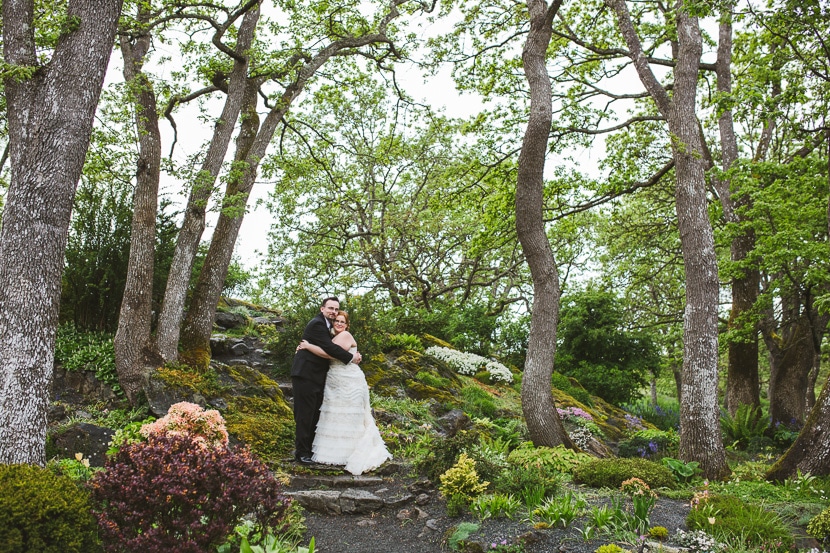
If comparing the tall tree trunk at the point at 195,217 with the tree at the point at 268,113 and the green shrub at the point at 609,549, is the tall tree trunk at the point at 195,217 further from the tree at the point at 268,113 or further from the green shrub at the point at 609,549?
the green shrub at the point at 609,549

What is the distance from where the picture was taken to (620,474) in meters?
6.89

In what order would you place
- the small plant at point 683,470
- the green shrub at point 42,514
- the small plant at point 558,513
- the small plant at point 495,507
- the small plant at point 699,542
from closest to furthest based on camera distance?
the green shrub at point 42,514 < the small plant at point 699,542 < the small plant at point 558,513 < the small plant at point 495,507 < the small plant at point 683,470

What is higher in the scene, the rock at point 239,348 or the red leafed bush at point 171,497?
the rock at point 239,348

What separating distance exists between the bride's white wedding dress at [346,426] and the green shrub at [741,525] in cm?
386

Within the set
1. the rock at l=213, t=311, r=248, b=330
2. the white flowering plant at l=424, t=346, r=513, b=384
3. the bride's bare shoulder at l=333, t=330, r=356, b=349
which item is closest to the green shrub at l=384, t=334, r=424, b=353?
the white flowering plant at l=424, t=346, r=513, b=384

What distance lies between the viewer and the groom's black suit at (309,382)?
775 centimetres

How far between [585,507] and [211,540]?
3.47 metres

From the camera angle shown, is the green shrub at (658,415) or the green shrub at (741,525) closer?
the green shrub at (741,525)

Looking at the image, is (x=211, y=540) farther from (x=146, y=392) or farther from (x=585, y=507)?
(x=146, y=392)

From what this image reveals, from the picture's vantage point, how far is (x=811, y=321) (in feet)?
40.3

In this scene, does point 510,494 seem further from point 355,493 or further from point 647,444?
point 647,444

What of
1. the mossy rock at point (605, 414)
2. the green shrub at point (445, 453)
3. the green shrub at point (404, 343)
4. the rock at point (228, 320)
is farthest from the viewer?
the rock at point (228, 320)

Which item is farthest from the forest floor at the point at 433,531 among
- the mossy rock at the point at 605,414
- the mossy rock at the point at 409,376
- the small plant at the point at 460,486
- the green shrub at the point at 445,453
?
the mossy rock at the point at 605,414

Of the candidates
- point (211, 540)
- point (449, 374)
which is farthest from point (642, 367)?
point (211, 540)
